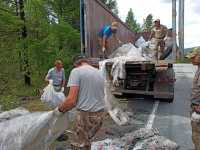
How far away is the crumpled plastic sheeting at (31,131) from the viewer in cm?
470

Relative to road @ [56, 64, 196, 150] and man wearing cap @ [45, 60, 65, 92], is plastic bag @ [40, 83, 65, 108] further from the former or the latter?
road @ [56, 64, 196, 150]

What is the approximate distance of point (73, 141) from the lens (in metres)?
5.06

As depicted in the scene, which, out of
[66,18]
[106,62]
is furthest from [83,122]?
[66,18]

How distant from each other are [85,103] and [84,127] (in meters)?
0.29

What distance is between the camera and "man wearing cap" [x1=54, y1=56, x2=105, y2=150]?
4895mm

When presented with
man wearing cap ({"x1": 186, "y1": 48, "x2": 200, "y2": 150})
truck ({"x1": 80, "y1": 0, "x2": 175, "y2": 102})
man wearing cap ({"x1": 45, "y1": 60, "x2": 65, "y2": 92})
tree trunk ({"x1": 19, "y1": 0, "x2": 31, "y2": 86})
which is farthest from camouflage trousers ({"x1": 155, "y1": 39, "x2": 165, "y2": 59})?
tree trunk ({"x1": 19, "y1": 0, "x2": 31, "y2": 86})

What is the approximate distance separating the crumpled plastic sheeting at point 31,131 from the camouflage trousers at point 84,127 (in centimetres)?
19

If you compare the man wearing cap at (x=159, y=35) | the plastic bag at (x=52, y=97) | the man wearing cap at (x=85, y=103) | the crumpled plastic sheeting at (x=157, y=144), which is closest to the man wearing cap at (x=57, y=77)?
the plastic bag at (x=52, y=97)

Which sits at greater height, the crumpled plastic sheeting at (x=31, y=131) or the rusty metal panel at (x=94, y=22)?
the rusty metal panel at (x=94, y=22)

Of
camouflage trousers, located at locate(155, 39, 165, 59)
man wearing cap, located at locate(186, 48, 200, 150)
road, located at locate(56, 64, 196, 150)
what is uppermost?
camouflage trousers, located at locate(155, 39, 165, 59)

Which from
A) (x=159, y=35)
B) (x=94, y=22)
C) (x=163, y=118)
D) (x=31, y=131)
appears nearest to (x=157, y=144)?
(x=31, y=131)

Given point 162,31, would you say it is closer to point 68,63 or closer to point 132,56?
point 132,56

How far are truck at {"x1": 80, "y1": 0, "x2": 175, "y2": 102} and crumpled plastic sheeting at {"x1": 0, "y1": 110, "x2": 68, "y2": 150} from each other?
4.58 metres

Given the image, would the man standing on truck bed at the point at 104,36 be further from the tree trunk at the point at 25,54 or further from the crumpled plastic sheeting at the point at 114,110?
the tree trunk at the point at 25,54
